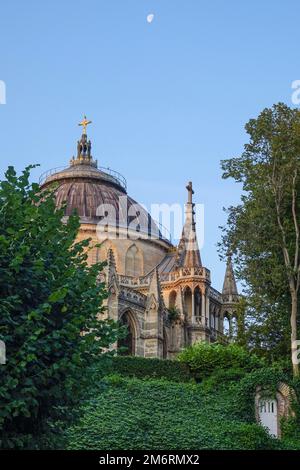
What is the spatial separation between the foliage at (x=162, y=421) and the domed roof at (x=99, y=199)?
3451cm

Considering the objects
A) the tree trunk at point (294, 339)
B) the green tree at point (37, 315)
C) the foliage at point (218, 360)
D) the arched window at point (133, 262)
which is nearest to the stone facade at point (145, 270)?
the arched window at point (133, 262)

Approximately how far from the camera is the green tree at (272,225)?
127 feet

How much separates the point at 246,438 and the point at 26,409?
44.8 feet

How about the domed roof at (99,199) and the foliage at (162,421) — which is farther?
the domed roof at (99,199)

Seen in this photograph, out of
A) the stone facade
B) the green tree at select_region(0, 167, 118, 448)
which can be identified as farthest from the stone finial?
the green tree at select_region(0, 167, 118, 448)

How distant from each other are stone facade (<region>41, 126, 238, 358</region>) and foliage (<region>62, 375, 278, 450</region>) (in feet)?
71.5

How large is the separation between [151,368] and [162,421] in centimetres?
921

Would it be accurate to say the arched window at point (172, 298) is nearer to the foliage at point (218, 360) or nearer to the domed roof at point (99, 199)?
the domed roof at point (99, 199)

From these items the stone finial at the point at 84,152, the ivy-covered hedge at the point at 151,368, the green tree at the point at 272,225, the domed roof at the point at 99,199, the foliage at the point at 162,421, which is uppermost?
the stone finial at the point at 84,152

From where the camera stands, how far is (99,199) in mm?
70750

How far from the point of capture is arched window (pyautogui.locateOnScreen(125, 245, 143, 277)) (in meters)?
69.6

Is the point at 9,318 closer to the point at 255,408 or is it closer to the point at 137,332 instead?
the point at 255,408

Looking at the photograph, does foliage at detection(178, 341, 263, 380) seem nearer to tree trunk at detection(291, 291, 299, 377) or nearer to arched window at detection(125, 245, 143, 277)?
tree trunk at detection(291, 291, 299, 377)

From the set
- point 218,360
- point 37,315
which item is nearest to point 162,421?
point 218,360
